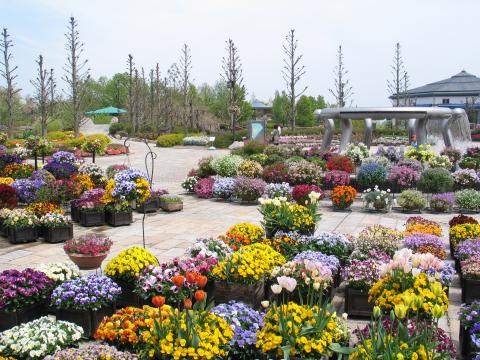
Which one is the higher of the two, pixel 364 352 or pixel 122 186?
pixel 122 186

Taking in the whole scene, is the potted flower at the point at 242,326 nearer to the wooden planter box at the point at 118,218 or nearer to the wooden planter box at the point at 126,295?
the wooden planter box at the point at 126,295

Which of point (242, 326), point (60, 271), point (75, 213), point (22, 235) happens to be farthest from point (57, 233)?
point (242, 326)

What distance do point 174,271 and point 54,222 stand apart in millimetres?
4619

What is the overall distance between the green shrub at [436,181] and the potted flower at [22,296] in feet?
36.8

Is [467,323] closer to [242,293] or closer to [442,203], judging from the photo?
[242,293]

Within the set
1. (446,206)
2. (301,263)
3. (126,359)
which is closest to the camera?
(126,359)

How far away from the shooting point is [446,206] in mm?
12086

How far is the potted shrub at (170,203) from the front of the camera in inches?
484

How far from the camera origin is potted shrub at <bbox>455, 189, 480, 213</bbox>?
1213cm

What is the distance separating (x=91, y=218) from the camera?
10.6 m

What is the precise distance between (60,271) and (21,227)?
387 cm

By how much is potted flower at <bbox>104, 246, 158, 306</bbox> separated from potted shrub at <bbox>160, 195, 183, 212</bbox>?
6.55 meters

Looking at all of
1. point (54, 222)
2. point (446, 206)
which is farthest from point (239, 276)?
point (446, 206)

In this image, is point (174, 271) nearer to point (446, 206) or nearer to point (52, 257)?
point (52, 257)
